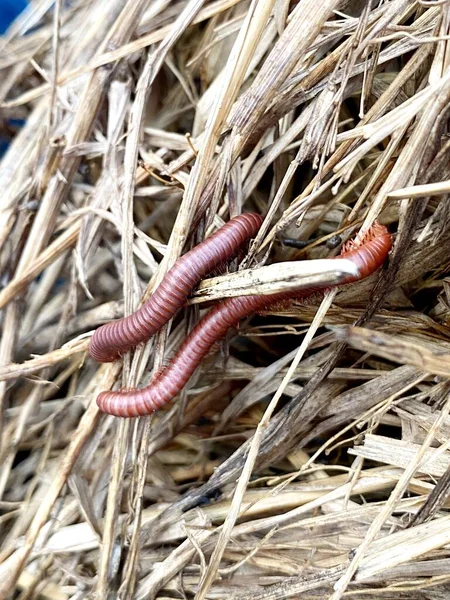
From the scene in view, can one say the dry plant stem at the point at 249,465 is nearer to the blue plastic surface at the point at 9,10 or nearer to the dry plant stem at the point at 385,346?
the dry plant stem at the point at 385,346

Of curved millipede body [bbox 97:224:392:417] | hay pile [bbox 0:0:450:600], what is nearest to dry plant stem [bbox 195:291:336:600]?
hay pile [bbox 0:0:450:600]

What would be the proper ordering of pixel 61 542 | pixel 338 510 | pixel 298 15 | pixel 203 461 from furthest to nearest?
pixel 203 461, pixel 61 542, pixel 338 510, pixel 298 15

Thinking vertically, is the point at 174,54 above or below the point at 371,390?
above

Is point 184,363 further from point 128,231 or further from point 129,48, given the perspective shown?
point 129,48

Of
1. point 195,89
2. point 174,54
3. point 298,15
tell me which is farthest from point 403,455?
point 174,54

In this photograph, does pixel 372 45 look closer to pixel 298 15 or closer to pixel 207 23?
pixel 298 15

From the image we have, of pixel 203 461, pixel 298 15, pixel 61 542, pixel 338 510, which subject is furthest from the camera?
pixel 203 461

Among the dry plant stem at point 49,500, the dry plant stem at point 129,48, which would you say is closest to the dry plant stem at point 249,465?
the dry plant stem at point 49,500

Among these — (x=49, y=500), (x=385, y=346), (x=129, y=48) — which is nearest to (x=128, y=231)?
(x=129, y=48)
